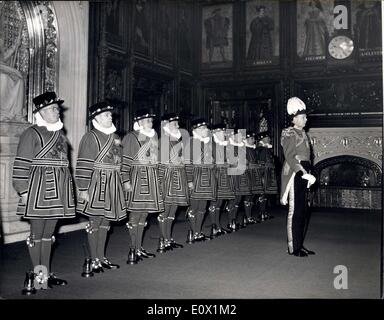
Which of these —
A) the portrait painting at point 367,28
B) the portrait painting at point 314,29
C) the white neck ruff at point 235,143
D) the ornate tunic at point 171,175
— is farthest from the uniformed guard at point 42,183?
the portrait painting at point 367,28

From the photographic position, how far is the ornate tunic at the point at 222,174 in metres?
6.27

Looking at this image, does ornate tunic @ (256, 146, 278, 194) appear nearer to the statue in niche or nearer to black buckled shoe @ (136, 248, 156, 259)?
black buckled shoe @ (136, 248, 156, 259)

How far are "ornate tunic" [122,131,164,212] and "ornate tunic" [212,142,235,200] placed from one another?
1.74m

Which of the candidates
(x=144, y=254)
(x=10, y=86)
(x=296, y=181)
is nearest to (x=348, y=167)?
(x=296, y=181)

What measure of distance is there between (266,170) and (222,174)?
204 cm

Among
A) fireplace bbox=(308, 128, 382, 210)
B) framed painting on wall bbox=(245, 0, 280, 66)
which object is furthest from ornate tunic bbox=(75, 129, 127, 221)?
framed painting on wall bbox=(245, 0, 280, 66)

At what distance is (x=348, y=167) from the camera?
9695mm

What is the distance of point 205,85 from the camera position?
35.3ft

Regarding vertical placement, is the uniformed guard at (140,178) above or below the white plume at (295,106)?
below

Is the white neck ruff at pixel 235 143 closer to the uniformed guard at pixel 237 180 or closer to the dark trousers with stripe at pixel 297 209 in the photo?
the uniformed guard at pixel 237 180

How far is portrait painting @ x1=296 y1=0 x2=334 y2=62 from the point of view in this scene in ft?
32.5

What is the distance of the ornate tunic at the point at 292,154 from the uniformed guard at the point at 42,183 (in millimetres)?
2501
